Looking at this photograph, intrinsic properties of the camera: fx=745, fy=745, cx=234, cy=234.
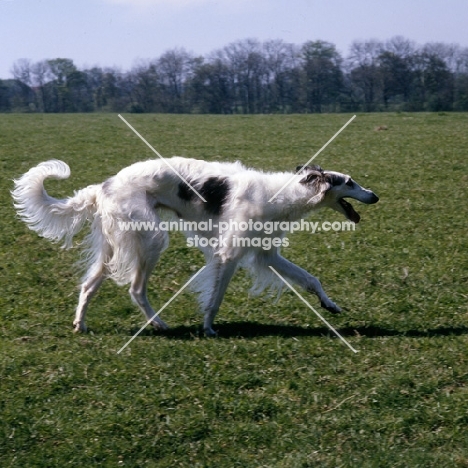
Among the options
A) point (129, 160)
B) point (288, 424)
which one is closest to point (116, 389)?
point (288, 424)

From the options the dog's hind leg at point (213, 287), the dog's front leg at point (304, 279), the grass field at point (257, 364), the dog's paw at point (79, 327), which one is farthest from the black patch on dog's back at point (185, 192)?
the dog's paw at point (79, 327)

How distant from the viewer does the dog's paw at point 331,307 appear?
684 centimetres

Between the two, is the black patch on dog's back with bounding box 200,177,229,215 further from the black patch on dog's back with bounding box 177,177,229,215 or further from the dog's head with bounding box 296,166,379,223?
the dog's head with bounding box 296,166,379,223

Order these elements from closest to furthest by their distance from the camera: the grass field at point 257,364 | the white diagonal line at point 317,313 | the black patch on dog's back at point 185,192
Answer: the grass field at point 257,364, the white diagonal line at point 317,313, the black patch on dog's back at point 185,192

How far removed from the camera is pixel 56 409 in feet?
16.5

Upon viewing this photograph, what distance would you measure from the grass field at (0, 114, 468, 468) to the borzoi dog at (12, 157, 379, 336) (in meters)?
0.38

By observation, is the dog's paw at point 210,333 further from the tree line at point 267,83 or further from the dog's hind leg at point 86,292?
the tree line at point 267,83

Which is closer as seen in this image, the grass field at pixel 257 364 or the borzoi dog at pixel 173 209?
the grass field at pixel 257 364

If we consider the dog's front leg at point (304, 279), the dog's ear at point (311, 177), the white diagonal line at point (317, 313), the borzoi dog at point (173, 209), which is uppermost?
the dog's ear at point (311, 177)

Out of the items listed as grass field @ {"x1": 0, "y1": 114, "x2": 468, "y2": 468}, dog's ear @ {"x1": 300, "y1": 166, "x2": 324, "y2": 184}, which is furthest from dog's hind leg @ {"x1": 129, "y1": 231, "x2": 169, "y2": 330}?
dog's ear @ {"x1": 300, "y1": 166, "x2": 324, "y2": 184}

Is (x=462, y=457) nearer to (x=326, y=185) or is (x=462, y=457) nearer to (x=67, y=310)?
(x=326, y=185)

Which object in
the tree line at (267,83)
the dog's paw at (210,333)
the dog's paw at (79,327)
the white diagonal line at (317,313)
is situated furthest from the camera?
the tree line at (267,83)

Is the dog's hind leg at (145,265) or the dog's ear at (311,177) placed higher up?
the dog's ear at (311,177)

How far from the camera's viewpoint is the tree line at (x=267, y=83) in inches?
1035
